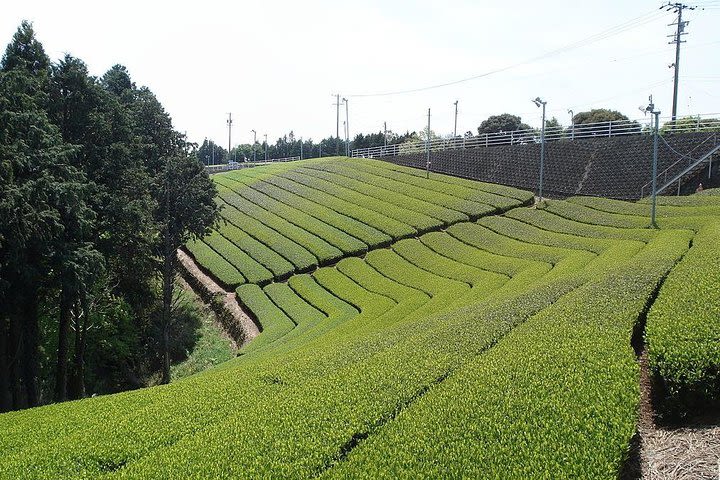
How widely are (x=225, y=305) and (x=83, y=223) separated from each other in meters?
13.3

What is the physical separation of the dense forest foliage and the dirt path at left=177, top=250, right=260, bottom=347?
2.43 metres

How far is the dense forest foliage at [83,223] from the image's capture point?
17.8m

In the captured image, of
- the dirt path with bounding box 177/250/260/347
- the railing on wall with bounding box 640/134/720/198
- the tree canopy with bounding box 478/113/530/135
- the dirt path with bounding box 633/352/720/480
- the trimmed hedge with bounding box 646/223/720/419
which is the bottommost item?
the dirt path with bounding box 177/250/260/347

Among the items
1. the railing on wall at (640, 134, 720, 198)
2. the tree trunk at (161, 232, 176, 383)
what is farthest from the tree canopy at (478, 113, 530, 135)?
the tree trunk at (161, 232, 176, 383)

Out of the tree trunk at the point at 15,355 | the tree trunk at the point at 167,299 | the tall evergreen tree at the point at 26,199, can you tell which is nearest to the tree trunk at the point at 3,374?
the tall evergreen tree at the point at 26,199

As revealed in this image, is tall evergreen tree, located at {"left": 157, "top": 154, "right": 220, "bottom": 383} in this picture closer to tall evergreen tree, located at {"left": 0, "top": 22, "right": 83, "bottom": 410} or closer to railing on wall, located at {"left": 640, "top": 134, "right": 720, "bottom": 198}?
tall evergreen tree, located at {"left": 0, "top": 22, "right": 83, "bottom": 410}

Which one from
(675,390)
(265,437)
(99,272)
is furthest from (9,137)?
(675,390)

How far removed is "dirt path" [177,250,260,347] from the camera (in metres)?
28.6

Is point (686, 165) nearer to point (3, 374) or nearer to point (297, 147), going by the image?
point (3, 374)

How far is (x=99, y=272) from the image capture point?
66.4 ft

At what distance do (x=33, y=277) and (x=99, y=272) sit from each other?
6.97 feet

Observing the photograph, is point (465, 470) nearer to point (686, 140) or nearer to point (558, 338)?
point (558, 338)

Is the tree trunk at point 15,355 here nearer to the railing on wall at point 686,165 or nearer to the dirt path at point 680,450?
the dirt path at point 680,450

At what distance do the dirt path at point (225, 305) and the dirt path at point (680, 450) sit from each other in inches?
874
